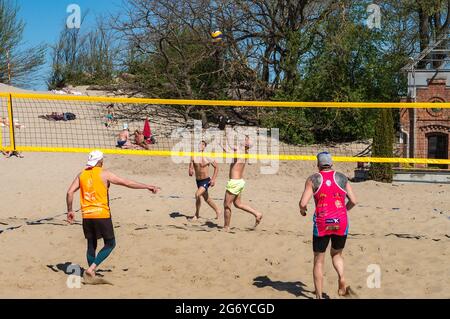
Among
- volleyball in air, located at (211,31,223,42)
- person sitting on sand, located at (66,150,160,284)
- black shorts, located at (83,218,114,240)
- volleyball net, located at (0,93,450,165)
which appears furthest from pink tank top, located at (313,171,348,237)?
volleyball net, located at (0,93,450,165)

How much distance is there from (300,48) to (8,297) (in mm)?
19716

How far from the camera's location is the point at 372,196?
42.7 feet

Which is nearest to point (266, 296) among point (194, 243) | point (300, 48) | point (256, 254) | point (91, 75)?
point (256, 254)

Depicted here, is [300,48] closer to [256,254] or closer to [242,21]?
[242,21]

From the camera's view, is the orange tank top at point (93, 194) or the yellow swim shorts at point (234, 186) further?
the yellow swim shorts at point (234, 186)

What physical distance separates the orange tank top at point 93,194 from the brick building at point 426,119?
16184 mm

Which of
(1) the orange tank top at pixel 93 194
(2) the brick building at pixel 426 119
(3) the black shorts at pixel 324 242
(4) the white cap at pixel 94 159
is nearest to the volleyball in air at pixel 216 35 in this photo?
(2) the brick building at pixel 426 119

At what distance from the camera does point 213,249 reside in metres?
7.30

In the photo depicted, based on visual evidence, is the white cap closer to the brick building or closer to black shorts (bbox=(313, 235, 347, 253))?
black shorts (bbox=(313, 235, 347, 253))

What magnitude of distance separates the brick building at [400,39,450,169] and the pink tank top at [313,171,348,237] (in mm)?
15749

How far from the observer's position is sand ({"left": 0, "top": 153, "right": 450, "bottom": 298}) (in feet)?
19.0

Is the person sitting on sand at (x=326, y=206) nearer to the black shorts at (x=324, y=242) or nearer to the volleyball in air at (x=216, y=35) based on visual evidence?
the black shorts at (x=324, y=242)

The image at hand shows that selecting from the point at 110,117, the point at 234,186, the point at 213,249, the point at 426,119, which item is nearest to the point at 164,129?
the point at 110,117

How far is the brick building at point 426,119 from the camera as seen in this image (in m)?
19.9
